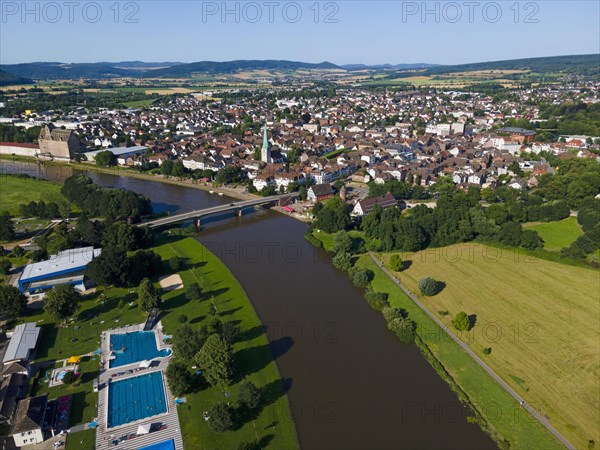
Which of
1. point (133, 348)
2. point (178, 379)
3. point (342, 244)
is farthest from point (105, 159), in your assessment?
point (178, 379)

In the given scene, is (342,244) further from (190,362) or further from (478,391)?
(190,362)

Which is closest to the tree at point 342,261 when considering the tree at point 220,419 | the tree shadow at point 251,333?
the tree shadow at point 251,333

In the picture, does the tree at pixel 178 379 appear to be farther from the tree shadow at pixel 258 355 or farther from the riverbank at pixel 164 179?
the riverbank at pixel 164 179

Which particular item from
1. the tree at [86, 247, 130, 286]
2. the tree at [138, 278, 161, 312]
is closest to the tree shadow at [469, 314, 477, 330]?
the tree at [138, 278, 161, 312]

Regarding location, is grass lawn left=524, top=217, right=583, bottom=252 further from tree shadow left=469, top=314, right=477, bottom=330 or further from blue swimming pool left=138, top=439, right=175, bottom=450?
blue swimming pool left=138, top=439, right=175, bottom=450

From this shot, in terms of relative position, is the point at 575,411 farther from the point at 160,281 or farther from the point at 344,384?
the point at 160,281
